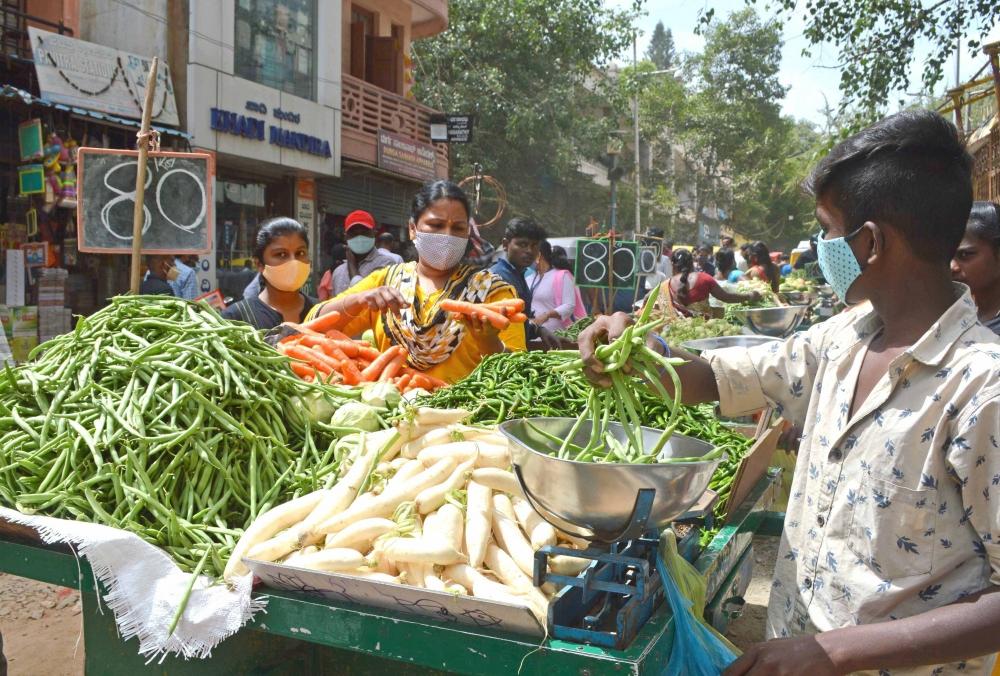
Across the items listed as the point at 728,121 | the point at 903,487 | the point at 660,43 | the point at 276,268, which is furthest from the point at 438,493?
the point at 660,43


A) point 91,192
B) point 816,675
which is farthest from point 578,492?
point 91,192

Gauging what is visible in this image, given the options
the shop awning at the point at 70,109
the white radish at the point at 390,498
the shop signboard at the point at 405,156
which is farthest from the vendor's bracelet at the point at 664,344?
the shop signboard at the point at 405,156

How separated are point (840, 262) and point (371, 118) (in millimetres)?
15401

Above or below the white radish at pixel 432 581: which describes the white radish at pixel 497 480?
above

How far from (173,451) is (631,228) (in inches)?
1451

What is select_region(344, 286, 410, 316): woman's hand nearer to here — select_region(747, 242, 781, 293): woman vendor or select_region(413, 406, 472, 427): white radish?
select_region(413, 406, 472, 427): white radish

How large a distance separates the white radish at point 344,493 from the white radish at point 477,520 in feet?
1.06

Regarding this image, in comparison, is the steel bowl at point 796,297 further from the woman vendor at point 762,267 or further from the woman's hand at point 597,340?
the woman's hand at point 597,340

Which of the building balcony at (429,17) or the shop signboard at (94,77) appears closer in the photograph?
the shop signboard at (94,77)

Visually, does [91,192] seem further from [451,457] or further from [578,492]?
[578,492]

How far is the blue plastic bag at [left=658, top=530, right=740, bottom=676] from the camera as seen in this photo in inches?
63.7

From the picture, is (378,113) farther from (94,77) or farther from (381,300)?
(381,300)

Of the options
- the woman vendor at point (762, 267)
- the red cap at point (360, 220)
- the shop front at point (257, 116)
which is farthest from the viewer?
the shop front at point (257, 116)

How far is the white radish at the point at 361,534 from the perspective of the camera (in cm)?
196
